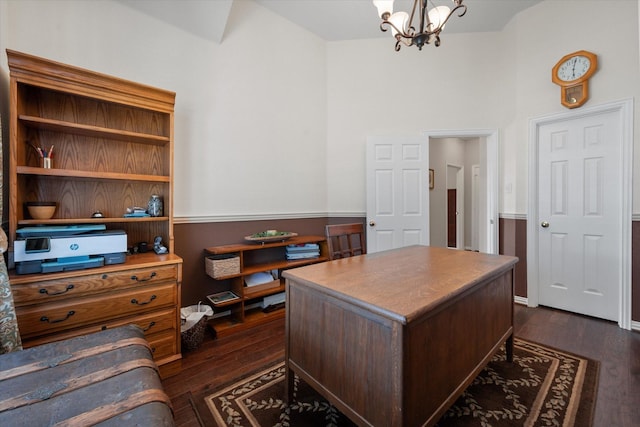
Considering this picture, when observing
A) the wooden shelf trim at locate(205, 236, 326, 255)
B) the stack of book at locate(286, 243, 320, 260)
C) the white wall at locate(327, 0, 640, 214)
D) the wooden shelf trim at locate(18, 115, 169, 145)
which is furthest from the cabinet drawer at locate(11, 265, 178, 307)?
the white wall at locate(327, 0, 640, 214)

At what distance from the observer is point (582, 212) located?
109 inches

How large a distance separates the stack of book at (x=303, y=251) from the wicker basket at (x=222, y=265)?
0.63 metres

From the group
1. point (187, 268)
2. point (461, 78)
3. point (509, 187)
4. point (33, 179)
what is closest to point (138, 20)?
point (33, 179)

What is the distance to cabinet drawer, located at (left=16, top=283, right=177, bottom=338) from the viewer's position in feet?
A: 4.86

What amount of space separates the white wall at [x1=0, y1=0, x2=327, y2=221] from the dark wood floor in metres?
1.19

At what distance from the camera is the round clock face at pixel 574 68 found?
8.59ft

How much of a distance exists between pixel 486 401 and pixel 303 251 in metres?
1.94

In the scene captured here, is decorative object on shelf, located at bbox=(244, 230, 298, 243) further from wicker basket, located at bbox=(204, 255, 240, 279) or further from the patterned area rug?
the patterned area rug

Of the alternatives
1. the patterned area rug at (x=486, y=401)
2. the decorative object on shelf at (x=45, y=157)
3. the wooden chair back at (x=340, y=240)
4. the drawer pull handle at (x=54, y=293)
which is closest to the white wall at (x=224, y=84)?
the decorative object on shelf at (x=45, y=157)

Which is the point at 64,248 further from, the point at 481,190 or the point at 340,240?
the point at 481,190

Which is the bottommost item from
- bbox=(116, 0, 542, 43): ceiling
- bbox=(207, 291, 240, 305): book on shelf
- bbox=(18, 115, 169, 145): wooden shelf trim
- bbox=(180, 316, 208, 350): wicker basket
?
bbox=(180, 316, 208, 350): wicker basket

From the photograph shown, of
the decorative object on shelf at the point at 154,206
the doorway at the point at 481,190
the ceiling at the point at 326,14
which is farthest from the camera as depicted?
the doorway at the point at 481,190

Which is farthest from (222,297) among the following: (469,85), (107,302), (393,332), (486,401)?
(469,85)

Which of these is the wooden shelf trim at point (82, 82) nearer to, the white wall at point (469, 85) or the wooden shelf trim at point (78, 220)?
the wooden shelf trim at point (78, 220)
